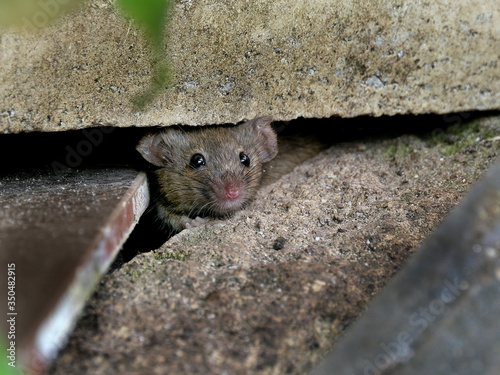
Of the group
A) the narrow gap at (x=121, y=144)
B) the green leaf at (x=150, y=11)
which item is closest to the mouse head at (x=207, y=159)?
the narrow gap at (x=121, y=144)

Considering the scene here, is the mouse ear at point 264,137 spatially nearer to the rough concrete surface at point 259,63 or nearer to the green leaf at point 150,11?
the rough concrete surface at point 259,63

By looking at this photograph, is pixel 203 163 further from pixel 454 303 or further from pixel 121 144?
pixel 454 303

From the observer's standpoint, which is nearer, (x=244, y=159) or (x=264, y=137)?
(x=244, y=159)

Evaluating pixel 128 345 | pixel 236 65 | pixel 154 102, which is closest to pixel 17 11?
pixel 154 102

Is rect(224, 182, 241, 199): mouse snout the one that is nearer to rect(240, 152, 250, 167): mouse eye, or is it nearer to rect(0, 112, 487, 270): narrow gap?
rect(240, 152, 250, 167): mouse eye

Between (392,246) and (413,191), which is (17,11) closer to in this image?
(392,246)

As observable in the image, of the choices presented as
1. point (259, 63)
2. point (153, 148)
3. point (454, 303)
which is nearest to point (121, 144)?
point (153, 148)

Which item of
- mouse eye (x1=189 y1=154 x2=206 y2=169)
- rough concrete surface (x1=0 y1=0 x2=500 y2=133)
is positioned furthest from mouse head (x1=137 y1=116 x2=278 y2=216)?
rough concrete surface (x1=0 y1=0 x2=500 y2=133)

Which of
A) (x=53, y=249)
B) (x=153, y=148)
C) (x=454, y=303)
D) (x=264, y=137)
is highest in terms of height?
(x=454, y=303)
